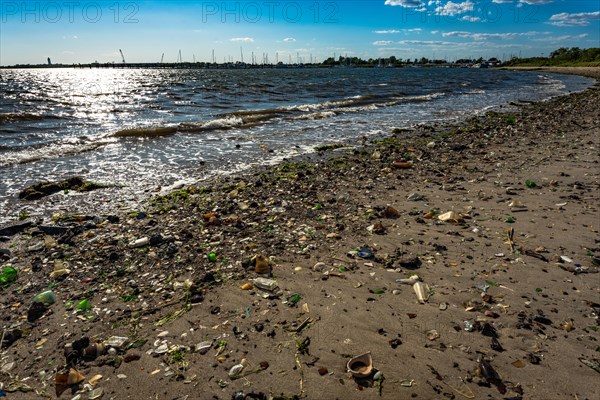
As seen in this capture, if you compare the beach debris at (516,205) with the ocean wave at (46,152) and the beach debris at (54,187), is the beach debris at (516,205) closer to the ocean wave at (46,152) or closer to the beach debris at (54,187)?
the beach debris at (54,187)

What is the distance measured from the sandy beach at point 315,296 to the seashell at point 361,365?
7 centimetres

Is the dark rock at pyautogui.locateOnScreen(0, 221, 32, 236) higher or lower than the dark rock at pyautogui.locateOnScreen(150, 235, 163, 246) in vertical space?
lower

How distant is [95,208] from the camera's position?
7.71 meters

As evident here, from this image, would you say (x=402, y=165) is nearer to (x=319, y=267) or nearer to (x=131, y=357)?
(x=319, y=267)

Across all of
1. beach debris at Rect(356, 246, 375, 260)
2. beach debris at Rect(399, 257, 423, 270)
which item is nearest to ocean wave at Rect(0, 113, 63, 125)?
beach debris at Rect(356, 246, 375, 260)

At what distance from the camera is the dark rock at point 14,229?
644 cm

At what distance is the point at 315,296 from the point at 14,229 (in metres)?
5.69

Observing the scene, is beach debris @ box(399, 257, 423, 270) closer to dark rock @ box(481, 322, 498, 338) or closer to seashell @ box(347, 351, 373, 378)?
dark rock @ box(481, 322, 498, 338)

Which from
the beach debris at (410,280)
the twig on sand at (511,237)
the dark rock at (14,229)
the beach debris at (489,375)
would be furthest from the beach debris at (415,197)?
the dark rock at (14,229)

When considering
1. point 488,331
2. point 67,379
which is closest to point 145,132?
point 67,379

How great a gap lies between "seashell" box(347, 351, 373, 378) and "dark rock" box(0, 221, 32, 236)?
248 inches

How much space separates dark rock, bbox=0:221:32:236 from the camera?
6.44m

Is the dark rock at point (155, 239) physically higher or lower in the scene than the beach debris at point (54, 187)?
lower

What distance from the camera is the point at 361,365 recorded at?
128 inches
